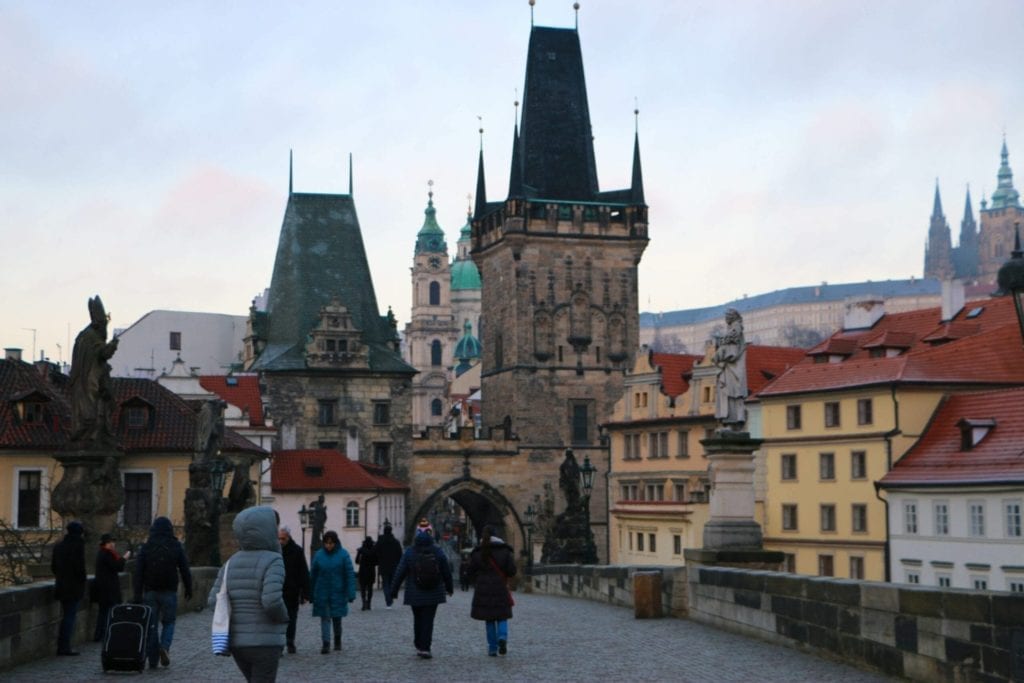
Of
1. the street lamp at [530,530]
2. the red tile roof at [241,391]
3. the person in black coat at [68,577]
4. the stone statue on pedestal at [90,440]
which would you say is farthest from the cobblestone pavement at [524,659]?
the street lamp at [530,530]

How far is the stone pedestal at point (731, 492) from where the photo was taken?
66.7ft

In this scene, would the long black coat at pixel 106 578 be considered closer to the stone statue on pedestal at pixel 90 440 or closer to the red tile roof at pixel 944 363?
the stone statue on pedestal at pixel 90 440

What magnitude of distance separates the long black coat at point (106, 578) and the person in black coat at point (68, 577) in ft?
2.05

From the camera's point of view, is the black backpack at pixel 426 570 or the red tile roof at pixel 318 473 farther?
the red tile roof at pixel 318 473

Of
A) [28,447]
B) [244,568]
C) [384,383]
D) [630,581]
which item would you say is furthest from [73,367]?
[384,383]

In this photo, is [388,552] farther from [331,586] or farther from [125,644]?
[125,644]

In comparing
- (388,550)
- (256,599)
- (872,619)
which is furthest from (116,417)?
(256,599)

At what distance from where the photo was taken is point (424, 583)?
16.3 m

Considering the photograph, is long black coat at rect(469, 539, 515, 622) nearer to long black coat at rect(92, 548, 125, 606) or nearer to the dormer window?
long black coat at rect(92, 548, 125, 606)

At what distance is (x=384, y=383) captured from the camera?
7450 centimetres

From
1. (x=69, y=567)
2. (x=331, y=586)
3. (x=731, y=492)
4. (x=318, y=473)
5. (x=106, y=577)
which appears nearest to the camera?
(x=69, y=567)

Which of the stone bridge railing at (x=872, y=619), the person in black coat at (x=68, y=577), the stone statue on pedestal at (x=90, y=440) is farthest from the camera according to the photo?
the stone statue on pedestal at (x=90, y=440)

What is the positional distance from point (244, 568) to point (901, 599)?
567cm

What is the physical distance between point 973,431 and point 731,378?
24.2 meters
